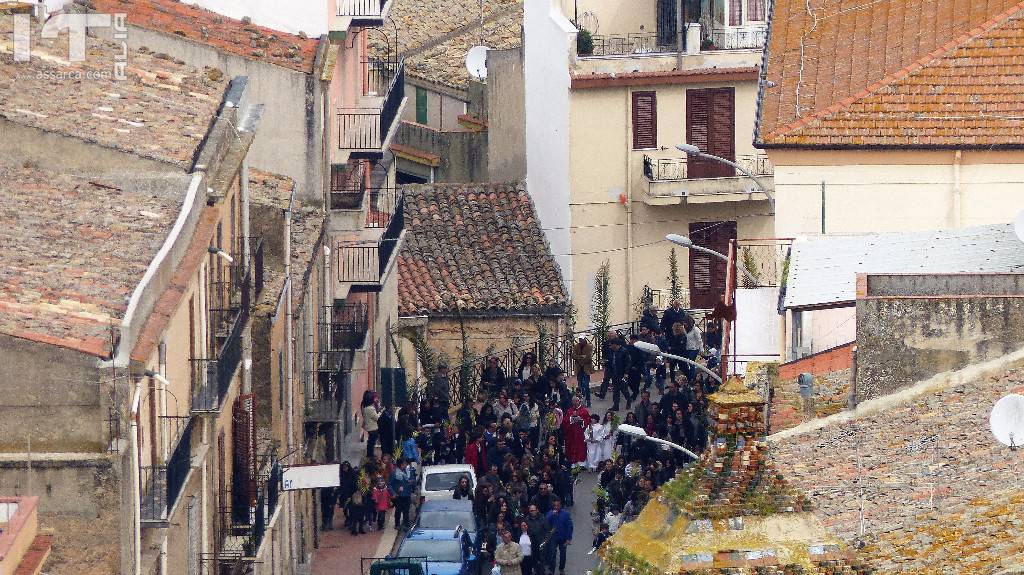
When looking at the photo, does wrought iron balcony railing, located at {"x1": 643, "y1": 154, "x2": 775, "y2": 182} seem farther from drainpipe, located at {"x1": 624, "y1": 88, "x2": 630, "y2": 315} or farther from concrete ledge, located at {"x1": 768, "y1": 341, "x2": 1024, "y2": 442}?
concrete ledge, located at {"x1": 768, "y1": 341, "x2": 1024, "y2": 442}

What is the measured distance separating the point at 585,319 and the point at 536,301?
227cm

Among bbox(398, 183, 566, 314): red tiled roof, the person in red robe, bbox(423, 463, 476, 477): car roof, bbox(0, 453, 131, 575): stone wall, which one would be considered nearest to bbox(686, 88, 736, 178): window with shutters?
bbox(398, 183, 566, 314): red tiled roof

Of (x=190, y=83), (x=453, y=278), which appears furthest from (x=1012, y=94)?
(x=453, y=278)

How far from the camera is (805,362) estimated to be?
4288 centimetres

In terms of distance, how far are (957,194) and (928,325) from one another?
49.5 ft

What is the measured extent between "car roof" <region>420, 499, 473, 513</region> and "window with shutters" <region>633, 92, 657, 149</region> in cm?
1878

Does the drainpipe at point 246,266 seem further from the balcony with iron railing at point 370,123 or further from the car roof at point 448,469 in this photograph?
the balcony with iron railing at point 370,123

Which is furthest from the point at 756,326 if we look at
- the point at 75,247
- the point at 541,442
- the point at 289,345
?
the point at 75,247

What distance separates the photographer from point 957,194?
51.7m

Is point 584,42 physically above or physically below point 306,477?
above

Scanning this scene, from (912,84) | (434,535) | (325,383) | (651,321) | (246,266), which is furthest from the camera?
(651,321)

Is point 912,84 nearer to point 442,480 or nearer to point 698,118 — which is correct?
point 442,480

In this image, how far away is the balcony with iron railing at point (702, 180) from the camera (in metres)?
68.6

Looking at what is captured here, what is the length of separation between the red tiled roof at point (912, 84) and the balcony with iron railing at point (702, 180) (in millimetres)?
14035
